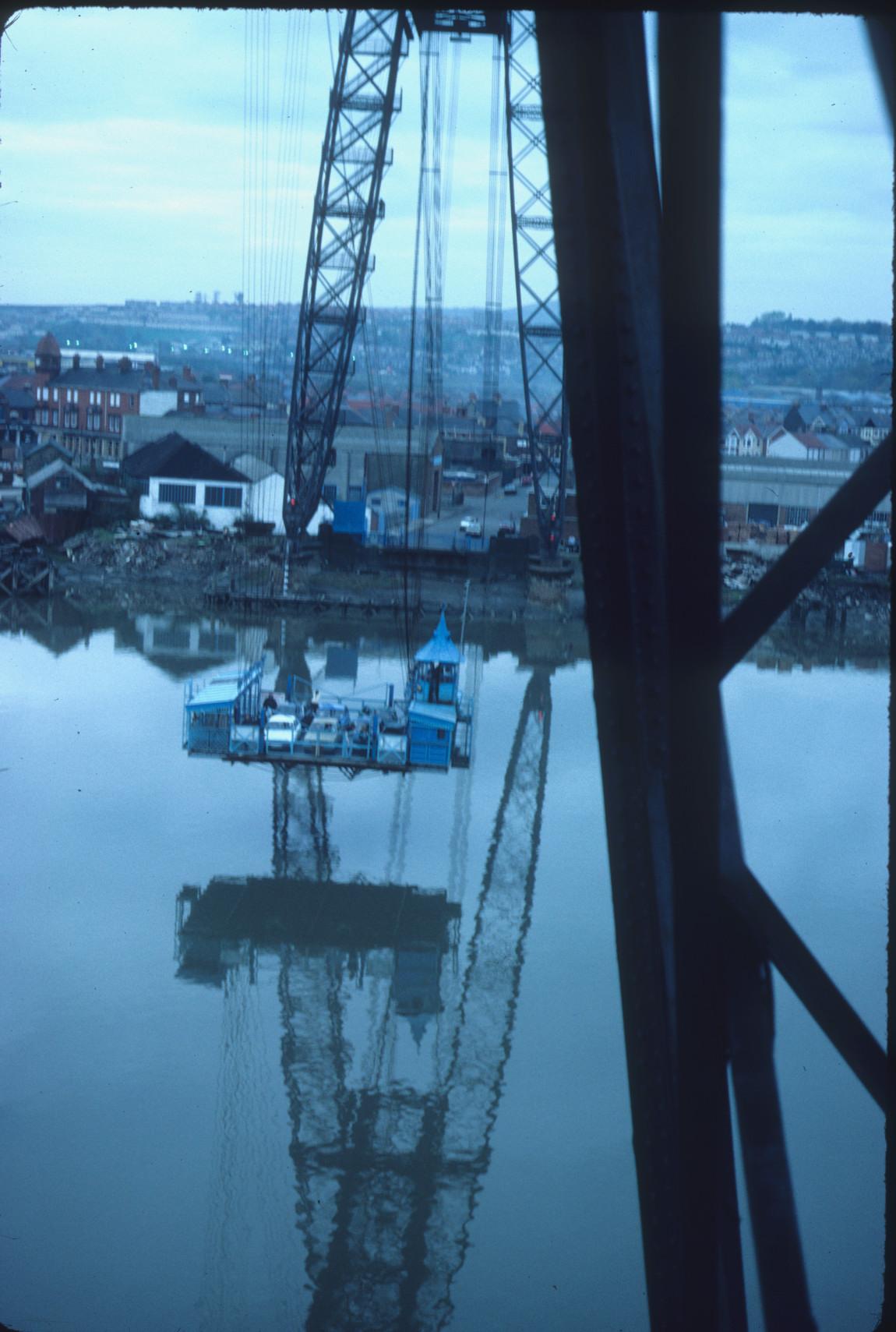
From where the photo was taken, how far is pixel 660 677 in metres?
0.62

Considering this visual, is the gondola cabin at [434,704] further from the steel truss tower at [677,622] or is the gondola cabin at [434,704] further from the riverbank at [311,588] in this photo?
the steel truss tower at [677,622]

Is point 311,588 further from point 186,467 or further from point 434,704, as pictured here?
point 434,704

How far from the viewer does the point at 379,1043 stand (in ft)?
10.0

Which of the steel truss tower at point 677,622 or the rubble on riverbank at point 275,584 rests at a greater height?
the steel truss tower at point 677,622

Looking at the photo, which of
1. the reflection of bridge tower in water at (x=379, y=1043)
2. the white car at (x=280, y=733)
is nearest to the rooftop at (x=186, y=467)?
the reflection of bridge tower in water at (x=379, y=1043)

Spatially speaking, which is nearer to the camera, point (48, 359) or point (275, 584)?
point (275, 584)

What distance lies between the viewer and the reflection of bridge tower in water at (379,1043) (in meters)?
2.27

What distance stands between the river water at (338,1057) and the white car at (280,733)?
352mm

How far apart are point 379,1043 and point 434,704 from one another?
5.64 ft

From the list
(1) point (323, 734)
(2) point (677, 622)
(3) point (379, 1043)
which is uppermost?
(2) point (677, 622)

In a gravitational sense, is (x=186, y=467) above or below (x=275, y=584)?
above

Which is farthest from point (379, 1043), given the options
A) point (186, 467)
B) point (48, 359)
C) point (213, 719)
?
point (48, 359)

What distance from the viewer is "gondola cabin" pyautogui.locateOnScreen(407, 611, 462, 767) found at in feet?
13.9

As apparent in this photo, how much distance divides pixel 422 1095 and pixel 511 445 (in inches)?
564
